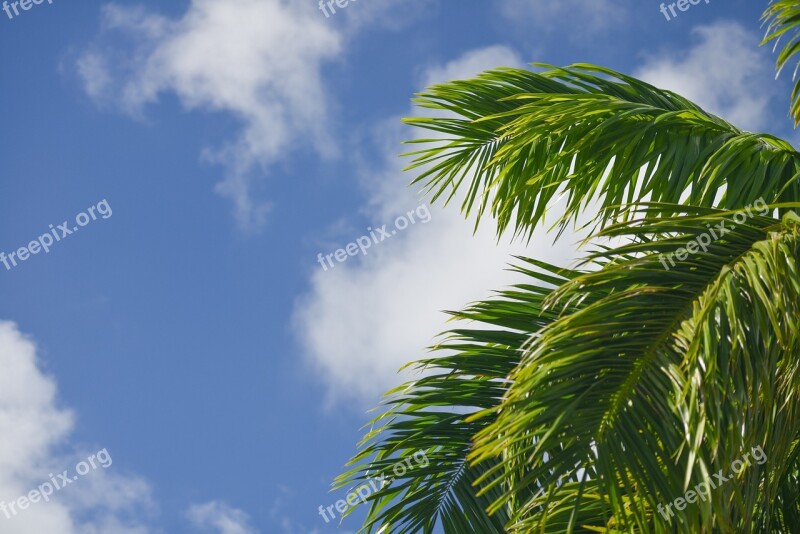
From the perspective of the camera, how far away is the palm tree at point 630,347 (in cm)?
247

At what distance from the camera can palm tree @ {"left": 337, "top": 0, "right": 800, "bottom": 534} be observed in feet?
8.12

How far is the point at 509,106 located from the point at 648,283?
2.18 meters

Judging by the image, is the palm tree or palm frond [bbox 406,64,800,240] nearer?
the palm tree

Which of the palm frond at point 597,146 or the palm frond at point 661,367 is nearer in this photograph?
the palm frond at point 661,367

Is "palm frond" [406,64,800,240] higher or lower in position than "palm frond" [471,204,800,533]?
higher

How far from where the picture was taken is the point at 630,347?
256 centimetres

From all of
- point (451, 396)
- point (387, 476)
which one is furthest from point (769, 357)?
point (387, 476)

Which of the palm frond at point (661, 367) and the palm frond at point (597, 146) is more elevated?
the palm frond at point (597, 146)

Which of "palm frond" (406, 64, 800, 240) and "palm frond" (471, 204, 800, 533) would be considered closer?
"palm frond" (471, 204, 800, 533)

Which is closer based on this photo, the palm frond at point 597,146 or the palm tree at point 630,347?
the palm tree at point 630,347

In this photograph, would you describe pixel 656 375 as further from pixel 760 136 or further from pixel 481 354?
pixel 760 136

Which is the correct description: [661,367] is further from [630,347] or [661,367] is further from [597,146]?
[597,146]

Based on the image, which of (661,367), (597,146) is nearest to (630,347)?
(661,367)

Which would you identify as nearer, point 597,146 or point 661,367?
point 661,367
